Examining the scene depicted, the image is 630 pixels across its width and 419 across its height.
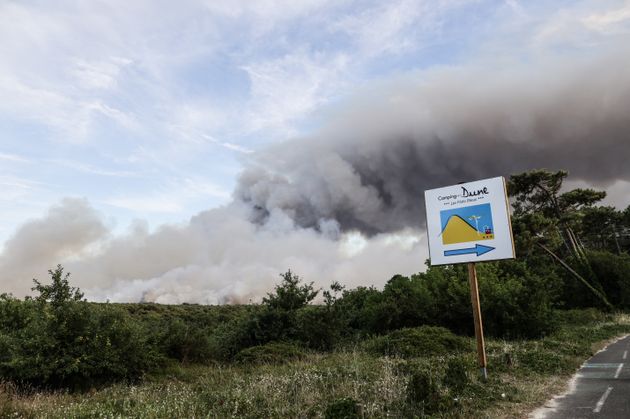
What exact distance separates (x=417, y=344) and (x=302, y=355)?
206 inches

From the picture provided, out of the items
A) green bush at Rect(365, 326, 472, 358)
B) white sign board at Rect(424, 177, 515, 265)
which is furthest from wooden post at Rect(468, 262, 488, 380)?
green bush at Rect(365, 326, 472, 358)

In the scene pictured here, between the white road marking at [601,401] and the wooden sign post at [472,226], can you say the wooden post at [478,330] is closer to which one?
the wooden sign post at [472,226]

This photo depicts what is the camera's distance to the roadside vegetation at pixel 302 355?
10.1m

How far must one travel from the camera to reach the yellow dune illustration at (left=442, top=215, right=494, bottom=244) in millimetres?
13852

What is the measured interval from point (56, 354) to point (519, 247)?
40.3 meters

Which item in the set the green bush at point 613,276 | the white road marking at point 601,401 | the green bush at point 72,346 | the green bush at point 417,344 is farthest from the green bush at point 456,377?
the green bush at point 613,276

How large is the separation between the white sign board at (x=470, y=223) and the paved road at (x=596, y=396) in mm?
4013

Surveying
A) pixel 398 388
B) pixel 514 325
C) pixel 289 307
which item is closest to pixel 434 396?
pixel 398 388

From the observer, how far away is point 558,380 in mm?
13648

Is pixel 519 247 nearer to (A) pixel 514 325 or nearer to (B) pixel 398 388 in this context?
(A) pixel 514 325

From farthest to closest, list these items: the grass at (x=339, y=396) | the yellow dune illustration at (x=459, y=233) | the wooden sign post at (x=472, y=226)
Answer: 1. the yellow dune illustration at (x=459, y=233)
2. the wooden sign post at (x=472, y=226)
3. the grass at (x=339, y=396)

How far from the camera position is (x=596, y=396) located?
37.0 feet

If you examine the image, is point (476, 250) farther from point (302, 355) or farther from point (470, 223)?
point (302, 355)

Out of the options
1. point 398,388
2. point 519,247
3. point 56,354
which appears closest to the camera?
point 398,388
